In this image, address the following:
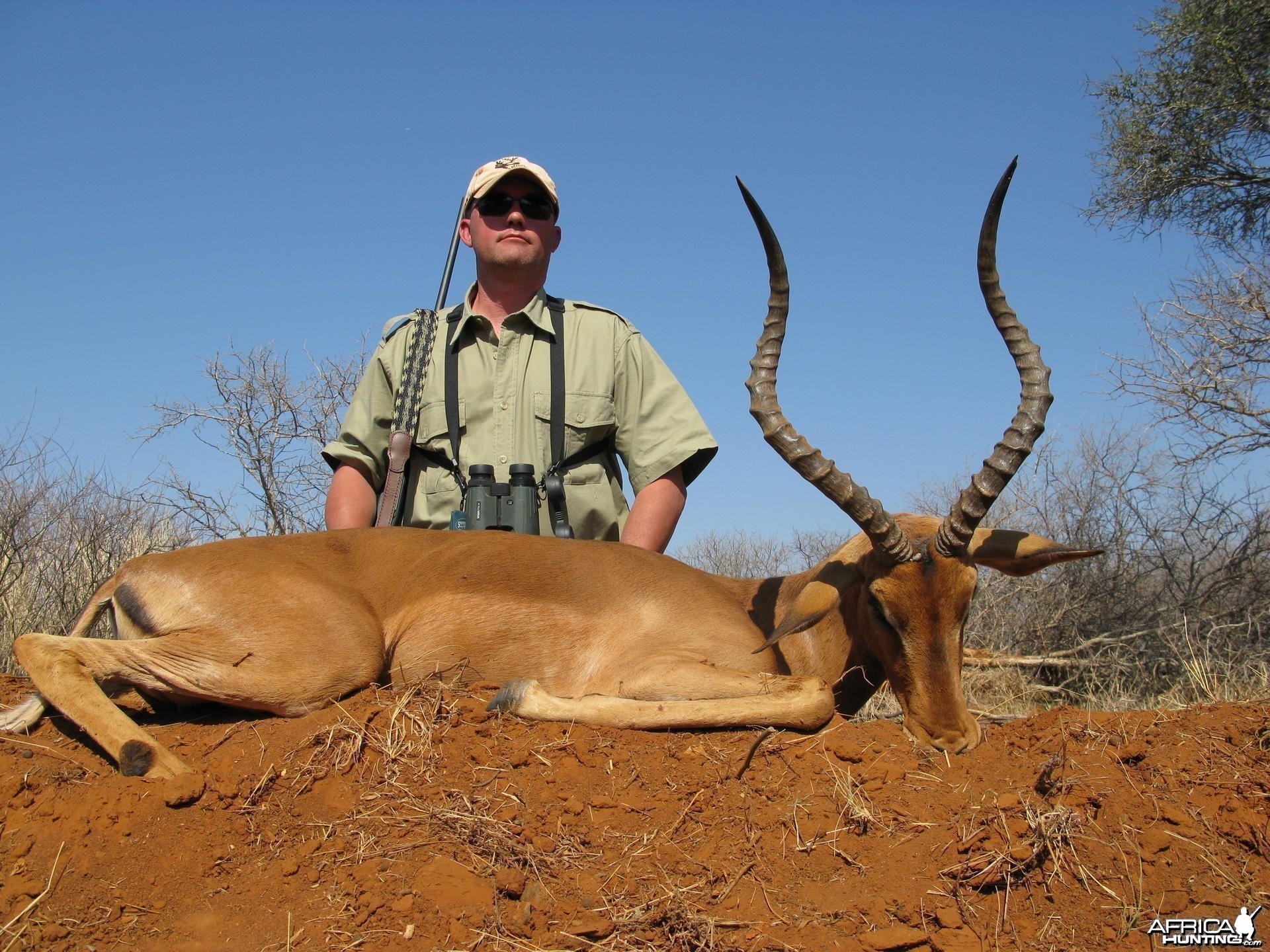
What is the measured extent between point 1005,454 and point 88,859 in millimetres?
4031

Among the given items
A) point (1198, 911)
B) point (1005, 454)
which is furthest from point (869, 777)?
point (1005, 454)

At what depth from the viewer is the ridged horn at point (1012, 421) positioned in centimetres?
461

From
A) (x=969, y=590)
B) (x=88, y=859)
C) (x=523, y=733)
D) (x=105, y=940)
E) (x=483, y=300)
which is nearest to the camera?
(x=105, y=940)

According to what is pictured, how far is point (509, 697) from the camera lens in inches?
165

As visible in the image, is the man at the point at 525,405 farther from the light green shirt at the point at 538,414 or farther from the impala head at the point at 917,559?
the impala head at the point at 917,559

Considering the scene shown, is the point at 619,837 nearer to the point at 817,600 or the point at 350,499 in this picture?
the point at 817,600

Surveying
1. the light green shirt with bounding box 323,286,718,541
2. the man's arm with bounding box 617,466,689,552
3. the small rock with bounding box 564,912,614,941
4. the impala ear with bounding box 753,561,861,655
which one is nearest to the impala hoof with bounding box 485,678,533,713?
the impala ear with bounding box 753,561,861,655

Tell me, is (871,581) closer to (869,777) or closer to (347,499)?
(869,777)

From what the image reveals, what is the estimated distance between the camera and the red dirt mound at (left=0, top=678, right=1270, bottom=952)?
295 centimetres

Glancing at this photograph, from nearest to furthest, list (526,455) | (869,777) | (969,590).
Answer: (869,777)
(969,590)
(526,455)

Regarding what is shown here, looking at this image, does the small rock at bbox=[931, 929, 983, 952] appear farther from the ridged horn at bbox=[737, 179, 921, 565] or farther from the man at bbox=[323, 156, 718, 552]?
the man at bbox=[323, 156, 718, 552]

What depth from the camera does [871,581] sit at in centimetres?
479

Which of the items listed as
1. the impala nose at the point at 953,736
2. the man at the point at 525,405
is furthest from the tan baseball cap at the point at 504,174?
the impala nose at the point at 953,736

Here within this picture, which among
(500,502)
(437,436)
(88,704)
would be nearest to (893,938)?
(88,704)
